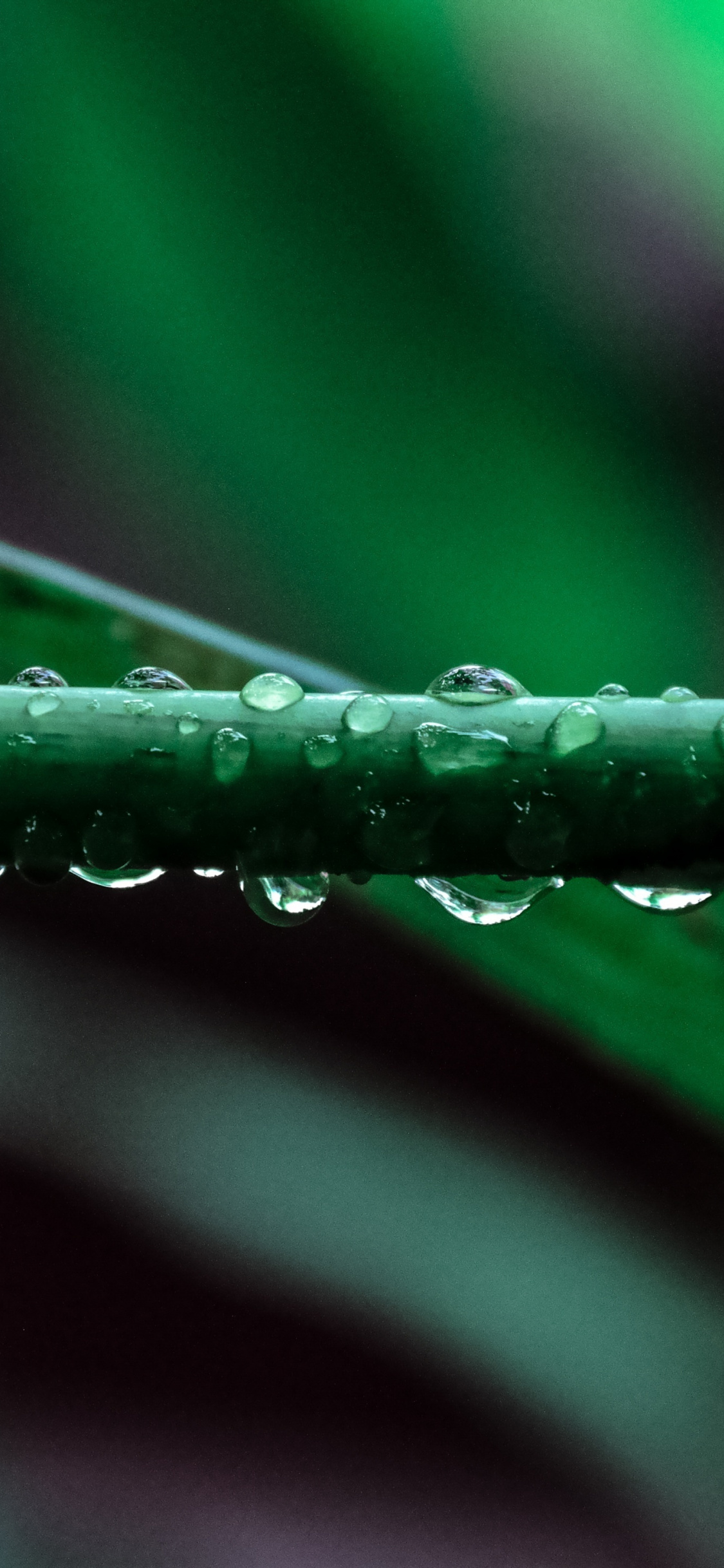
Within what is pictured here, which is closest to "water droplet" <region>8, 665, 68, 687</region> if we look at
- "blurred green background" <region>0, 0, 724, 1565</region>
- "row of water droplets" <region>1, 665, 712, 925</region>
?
"row of water droplets" <region>1, 665, 712, 925</region>

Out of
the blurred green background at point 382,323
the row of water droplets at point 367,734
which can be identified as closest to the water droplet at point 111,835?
the row of water droplets at point 367,734

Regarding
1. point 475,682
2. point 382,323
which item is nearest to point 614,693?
point 475,682

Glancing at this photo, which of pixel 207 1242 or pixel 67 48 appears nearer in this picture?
pixel 207 1242

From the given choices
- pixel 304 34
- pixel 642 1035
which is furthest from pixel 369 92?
pixel 642 1035

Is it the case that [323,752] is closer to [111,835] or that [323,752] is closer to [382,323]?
[111,835]

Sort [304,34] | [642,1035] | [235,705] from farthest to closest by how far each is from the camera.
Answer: [304,34]
[642,1035]
[235,705]

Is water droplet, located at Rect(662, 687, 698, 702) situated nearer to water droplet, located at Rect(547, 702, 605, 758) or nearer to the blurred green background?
water droplet, located at Rect(547, 702, 605, 758)

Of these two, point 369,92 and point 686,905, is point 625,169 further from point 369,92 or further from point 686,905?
point 686,905

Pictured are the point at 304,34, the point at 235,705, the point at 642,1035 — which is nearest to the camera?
the point at 235,705
